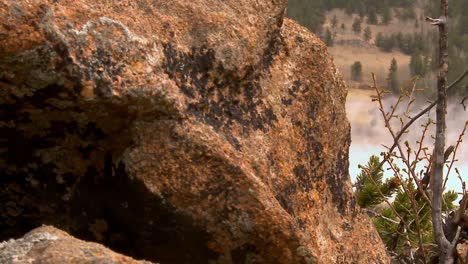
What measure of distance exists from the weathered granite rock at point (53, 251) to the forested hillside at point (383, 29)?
44069 mm

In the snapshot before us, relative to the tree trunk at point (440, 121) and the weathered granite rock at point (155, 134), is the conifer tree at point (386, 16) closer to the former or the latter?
the tree trunk at point (440, 121)

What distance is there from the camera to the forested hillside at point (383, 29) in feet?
176

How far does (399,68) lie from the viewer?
172 feet

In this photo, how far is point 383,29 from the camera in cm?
6900

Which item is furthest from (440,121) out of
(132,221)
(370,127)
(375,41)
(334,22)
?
(334,22)

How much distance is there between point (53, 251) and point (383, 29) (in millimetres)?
68886

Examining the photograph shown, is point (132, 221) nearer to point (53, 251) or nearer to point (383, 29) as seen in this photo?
point (53, 251)

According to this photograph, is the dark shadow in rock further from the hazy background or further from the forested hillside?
the forested hillside

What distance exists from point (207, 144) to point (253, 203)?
0.28 metres

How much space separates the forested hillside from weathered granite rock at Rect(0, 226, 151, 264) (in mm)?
44069

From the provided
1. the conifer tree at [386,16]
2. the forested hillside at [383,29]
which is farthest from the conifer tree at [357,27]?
the conifer tree at [386,16]

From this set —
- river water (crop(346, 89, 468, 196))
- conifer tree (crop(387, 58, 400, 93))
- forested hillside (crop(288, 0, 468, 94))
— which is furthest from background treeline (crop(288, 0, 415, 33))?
river water (crop(346, 89, 468, 196))

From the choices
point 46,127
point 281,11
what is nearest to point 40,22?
point 46,127

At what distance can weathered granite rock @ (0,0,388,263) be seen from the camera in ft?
8.73
